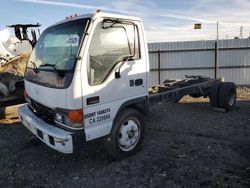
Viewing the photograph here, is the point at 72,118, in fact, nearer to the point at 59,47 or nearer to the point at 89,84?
the point at 89,84

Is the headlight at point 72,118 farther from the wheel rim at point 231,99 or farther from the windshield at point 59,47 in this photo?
the wheel rim at point 231,99

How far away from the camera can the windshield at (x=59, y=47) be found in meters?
4.24

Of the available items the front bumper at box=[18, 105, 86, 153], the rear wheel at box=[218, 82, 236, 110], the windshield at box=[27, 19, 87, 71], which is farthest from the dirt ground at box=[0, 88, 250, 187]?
the windshield at box=[27, 19, 87, 71]

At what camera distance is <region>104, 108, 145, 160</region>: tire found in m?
4.68

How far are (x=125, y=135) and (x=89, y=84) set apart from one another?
1.25m

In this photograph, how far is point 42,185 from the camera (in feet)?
14.3

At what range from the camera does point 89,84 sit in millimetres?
4160

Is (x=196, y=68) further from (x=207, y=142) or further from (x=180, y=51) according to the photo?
(x=207, y=142)

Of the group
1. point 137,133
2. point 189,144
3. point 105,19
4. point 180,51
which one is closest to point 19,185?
point 137,133

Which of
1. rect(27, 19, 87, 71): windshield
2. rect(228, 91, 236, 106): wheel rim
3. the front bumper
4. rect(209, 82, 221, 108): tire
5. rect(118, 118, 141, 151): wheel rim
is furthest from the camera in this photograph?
rect(228, 91, 236, 106): wheel rim

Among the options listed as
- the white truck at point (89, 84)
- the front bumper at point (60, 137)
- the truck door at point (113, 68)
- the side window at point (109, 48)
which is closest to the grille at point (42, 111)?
the white truck at point (89, 84)

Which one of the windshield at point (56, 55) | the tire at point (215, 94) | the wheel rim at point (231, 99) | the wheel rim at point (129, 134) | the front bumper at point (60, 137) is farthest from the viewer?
the wheel rim at point (231, 99)

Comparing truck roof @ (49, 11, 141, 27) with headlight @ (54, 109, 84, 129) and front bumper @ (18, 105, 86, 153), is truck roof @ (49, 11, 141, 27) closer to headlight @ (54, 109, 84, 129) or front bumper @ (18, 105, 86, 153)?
headlight @ (54, 109, 84, 129)

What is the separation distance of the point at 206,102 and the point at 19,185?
752cm
